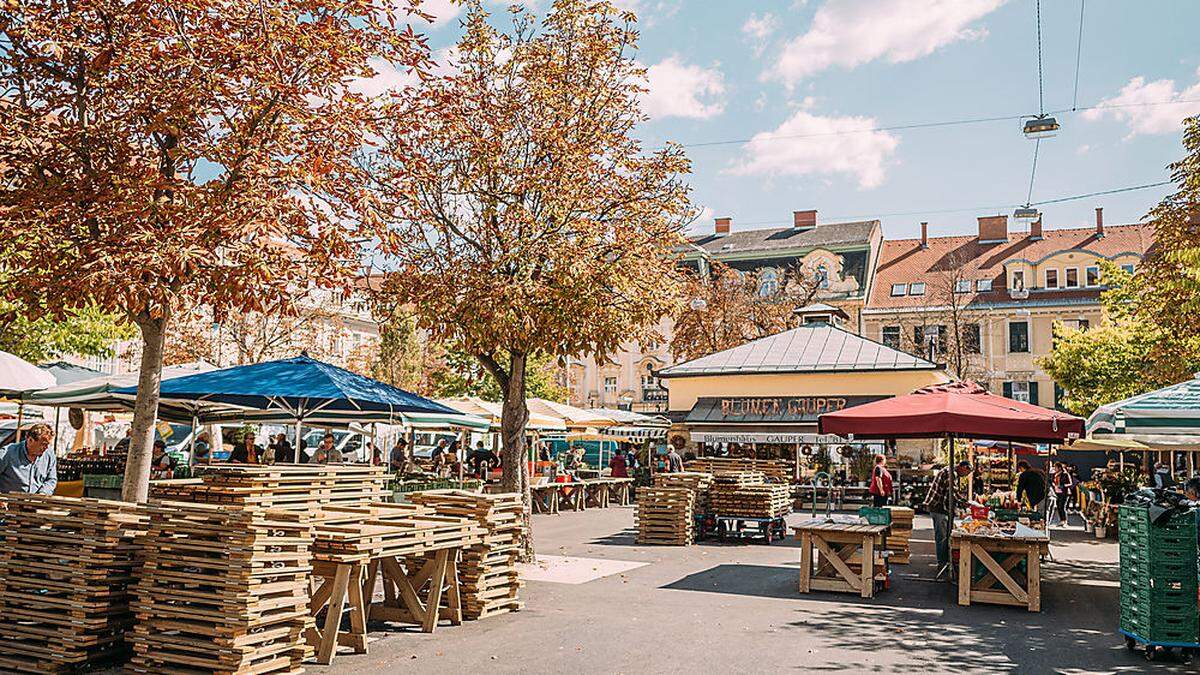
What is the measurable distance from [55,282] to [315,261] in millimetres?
2099

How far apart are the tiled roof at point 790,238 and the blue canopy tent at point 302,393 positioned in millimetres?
43732

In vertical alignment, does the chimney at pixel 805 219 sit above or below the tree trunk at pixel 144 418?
above

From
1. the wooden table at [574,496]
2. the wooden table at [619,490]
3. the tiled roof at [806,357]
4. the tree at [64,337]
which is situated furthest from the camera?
the tiled roof at [806,357]

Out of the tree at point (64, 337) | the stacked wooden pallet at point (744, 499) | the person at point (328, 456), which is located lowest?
the stacked wooden pallet at point (744, 499)

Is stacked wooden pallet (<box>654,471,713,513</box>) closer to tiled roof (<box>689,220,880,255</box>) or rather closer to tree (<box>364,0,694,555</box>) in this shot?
tree (<box>364,0,694,555</box>)

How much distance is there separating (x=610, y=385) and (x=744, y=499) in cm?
4514

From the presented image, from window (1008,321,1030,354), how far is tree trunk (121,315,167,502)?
166 feet

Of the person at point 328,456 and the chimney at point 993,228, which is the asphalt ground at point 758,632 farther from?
the chimney at point 993,228

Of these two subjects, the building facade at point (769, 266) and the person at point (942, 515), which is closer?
the person at point (942, 515)

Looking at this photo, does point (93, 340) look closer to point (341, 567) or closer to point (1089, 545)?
point (341, 567)

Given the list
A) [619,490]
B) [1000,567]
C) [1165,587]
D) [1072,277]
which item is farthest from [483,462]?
[1072,277]

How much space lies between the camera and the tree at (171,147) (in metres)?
8.20

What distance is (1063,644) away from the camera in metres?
9.48

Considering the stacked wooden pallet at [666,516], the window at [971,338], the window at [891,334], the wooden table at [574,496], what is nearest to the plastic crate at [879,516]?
the stacked wooden pallet at [666,516]
